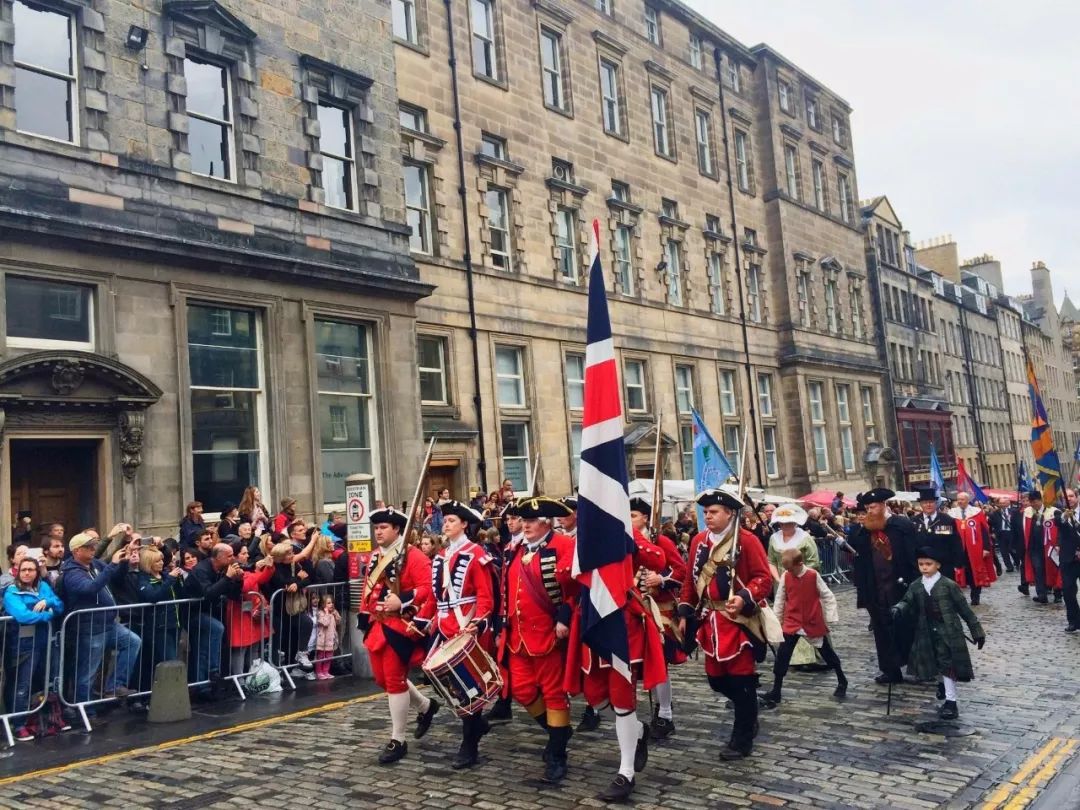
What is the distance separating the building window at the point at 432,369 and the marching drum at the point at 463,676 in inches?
570

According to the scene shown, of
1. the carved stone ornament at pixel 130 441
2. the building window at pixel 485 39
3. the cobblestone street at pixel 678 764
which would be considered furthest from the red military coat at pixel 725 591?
the building window at pixel 485 39

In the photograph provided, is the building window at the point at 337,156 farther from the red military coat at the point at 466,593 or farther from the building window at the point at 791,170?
the building window at the point at 791,170

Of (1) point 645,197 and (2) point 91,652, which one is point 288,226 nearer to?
(2) point 91,652

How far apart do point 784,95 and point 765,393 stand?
13.4 m

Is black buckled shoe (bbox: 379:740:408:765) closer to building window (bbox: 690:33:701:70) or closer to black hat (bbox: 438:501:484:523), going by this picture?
black hat (bbox: 438:501:484:523)

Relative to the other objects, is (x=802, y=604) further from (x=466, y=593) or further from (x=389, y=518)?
(x=389, y=518)

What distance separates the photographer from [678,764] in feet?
23.8

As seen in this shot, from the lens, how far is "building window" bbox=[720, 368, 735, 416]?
1299 inches

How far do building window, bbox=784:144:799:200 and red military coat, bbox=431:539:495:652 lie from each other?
34299mm

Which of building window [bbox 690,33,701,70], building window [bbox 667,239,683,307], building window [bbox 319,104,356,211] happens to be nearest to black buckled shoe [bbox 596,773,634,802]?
building window [bbox 319,104,356,211]

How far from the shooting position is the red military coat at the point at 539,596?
7062mm

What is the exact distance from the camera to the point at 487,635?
768 centimetres

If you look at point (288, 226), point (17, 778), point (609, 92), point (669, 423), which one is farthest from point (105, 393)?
point (609, 92)

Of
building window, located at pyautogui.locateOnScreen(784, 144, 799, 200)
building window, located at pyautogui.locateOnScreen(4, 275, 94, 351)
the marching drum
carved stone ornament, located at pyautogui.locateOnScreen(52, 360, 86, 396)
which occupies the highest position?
building window, located at pyautogui.locateOnScreen(784, 144, 799, 200)
